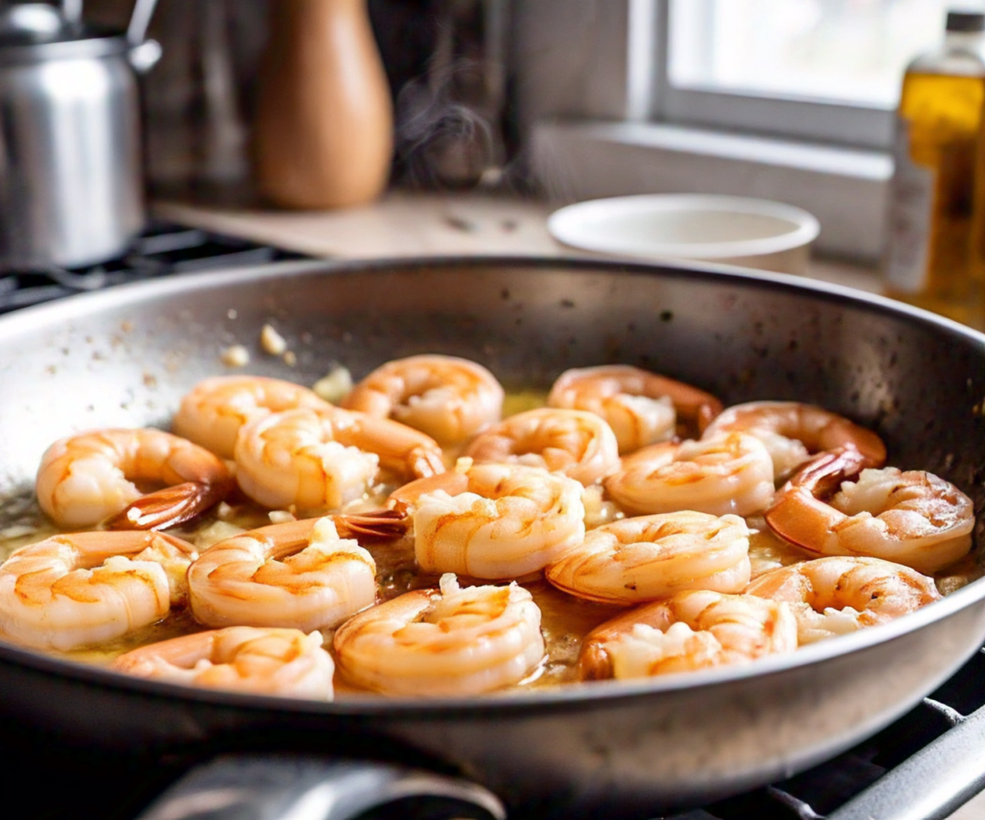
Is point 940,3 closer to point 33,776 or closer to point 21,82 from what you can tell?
point 21,82

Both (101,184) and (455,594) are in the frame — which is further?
(101,184)

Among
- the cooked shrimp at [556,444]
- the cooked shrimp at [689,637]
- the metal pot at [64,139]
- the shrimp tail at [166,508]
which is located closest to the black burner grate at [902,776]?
the cooked shrimp at [689,637]

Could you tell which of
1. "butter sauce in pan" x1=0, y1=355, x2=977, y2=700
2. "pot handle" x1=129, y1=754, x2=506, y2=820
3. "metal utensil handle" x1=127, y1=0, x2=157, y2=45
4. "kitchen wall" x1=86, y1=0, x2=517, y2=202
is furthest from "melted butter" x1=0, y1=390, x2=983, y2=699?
"kitchen wall" x1=86, y1=0, x2=517, y2=202

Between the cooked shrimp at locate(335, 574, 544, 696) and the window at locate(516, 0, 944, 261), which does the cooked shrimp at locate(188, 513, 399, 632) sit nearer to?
the cooked shrimp at locate(335, 574, 544, 696)

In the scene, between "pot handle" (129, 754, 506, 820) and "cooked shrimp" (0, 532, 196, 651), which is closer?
"pot handle" (129, 754, 506, 820)

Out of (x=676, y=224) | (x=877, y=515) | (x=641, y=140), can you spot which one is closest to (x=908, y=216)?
(x=676, y=224)

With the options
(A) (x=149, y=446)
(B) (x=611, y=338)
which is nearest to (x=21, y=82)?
(A) (x=149, y=446)

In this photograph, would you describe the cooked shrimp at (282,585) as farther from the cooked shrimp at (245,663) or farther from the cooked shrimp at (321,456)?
the cooked shrimp at (321,456)
